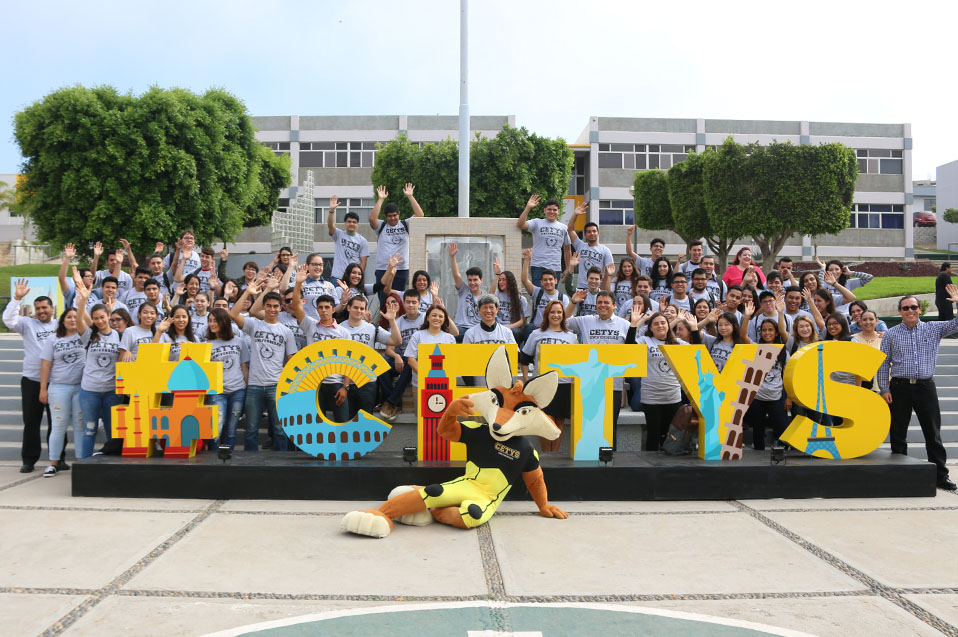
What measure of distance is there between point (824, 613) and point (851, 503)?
2915 millimetres

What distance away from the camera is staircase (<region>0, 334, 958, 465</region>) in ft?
27.0

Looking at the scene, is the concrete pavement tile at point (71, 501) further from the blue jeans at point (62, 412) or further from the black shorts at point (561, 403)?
the black shorts at point (561, 403)

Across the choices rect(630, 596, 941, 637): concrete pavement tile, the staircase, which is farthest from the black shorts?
rect(630, 596, 941, 637): concrete pavement tile

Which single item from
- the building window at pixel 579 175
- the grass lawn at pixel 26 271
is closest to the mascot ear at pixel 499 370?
the grass lawn at pixel 26 271

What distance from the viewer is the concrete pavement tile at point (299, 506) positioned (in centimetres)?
627

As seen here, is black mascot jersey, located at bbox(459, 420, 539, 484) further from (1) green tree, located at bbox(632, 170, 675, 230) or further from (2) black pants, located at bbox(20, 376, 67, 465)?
(1) green tree, located at bbox(632, 170, 675, 230)

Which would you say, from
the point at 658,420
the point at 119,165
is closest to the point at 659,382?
the point at 658,420

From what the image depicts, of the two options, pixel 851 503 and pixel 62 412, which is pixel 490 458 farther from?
pixel 62 412

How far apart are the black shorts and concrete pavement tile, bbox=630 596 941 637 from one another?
3.30 meters

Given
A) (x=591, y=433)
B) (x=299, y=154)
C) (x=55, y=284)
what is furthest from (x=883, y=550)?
(x=299, y=154)

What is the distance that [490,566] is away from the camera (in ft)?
16.0

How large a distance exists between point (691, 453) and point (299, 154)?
39958 mm

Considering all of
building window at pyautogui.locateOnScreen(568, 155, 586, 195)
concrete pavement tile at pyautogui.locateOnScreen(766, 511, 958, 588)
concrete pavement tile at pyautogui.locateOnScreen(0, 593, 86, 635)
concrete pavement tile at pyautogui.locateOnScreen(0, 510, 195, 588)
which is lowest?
concrete pavement tile at pyautogui.locateOnScreen(766, 511, 958, 588)

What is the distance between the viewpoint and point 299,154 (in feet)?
143
